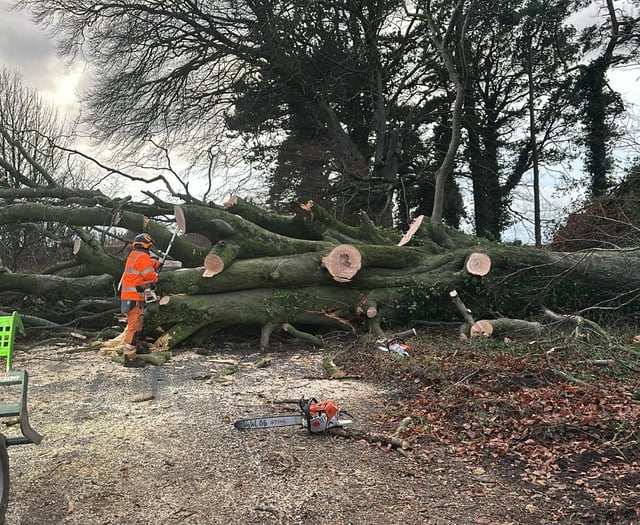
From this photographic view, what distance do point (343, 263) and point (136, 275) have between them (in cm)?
301

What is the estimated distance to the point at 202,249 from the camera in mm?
8430

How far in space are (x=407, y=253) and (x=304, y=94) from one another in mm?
9620

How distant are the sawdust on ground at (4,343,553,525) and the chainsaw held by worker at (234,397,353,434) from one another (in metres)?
0.10

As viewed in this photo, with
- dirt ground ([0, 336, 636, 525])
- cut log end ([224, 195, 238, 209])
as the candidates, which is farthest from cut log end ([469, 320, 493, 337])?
cut log end ([224, 195, 238, 209])

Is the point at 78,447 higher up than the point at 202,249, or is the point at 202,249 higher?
the point at 202,249

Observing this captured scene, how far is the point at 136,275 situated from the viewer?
6.54 metres

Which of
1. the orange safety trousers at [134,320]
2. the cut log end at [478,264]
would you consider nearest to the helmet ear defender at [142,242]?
the orange safety trousers at [134,320]

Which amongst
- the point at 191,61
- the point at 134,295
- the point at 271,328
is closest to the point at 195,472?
the point at 134,295

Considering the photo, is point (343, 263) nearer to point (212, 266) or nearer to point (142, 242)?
point (212, 266)

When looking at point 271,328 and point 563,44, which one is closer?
point 271,328

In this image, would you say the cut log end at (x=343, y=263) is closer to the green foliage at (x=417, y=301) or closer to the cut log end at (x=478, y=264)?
the green foliage at (x=417, y=301)

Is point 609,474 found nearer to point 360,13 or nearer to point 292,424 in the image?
point 292,424

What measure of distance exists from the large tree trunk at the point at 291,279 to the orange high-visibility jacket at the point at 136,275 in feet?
2.48

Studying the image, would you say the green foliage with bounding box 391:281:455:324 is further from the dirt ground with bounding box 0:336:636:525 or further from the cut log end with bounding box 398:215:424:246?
the dirt ground with bounding box 0:336:636:525
